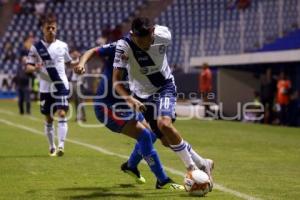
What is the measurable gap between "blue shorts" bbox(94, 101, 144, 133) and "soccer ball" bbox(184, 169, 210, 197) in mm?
1121

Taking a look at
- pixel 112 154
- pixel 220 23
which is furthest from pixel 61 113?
pixel 220 23

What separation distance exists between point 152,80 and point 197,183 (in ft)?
4.38

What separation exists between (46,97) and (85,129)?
7.72 metres

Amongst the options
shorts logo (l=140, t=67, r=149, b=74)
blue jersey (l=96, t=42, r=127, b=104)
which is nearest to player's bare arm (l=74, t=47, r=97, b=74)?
blue jersey (l=96, t=42, r=127, b=104)

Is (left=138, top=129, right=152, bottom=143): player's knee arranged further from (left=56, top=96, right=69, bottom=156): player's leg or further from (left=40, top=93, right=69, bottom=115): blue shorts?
(left=40, top=93, right=69, bottom=115): blue shorts

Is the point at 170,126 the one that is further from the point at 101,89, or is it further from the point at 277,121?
the point at 277,121

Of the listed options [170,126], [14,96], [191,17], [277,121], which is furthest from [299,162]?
[14,96]

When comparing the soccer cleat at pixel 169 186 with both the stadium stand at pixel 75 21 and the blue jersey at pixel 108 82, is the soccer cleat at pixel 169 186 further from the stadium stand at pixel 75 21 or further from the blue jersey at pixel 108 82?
the stadium stand at pixel 75 21

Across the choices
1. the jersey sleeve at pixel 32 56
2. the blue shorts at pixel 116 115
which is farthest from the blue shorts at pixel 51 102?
the blue shorts at pixel 116 115

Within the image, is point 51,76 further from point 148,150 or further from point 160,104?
point 160,104

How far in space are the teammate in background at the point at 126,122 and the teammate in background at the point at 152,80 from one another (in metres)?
0.19

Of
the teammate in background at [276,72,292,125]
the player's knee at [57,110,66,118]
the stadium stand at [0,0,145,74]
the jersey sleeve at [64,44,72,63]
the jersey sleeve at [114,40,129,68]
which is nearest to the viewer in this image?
the jersey sleeve at [114,40,129,68]

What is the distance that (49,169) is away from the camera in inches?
442

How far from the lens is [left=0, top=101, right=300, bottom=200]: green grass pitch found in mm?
8797
